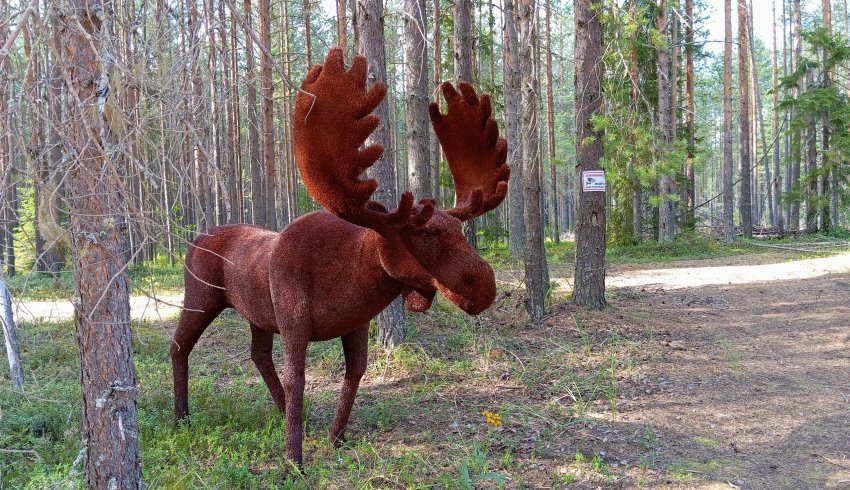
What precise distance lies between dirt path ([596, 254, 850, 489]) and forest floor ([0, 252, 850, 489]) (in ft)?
0.07

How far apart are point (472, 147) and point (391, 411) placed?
266cm

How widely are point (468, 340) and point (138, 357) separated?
13.3ft

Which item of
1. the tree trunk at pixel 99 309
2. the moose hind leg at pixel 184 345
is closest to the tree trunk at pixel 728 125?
the moose hind leg at pixel 184 345

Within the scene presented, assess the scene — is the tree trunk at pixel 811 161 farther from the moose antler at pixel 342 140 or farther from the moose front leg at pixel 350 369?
the moose antler at pixel 342 140

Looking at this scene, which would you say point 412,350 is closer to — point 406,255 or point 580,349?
point 580,349

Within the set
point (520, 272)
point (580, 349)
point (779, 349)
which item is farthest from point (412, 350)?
point (520, 272)

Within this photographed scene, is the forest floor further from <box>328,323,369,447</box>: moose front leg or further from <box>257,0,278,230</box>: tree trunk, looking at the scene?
<box>257,0,278,230</box>: tree trunk

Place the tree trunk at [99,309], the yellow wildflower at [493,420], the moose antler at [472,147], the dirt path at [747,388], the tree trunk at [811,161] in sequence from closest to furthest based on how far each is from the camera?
the tree trunk at [99,309], the moose antler at [472,147], the dirt path at [747,388], the yellow wildflower at [493,420], the tree trunk at [811,161]

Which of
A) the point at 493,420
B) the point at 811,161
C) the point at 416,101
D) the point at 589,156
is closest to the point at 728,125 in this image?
the point at 811,161

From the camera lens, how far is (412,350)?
6.63 metres

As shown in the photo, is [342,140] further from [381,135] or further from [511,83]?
[511,83]

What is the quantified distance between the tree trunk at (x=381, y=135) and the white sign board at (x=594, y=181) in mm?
2953

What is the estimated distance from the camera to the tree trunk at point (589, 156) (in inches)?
325

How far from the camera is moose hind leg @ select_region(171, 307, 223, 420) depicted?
15.9 feet
